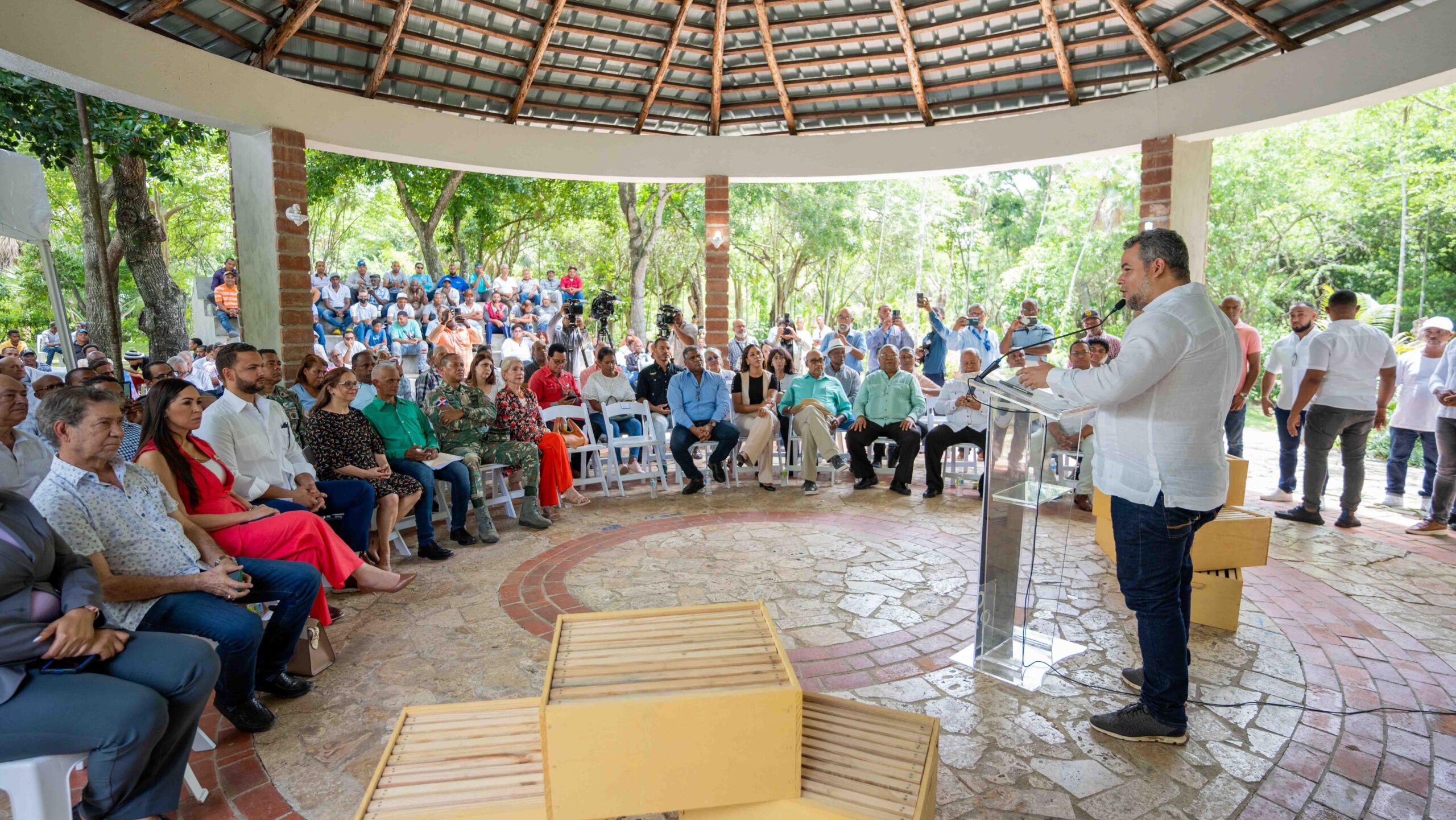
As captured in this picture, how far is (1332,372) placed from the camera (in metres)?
5.58

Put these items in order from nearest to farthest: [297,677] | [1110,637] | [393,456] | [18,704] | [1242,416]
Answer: [18,704] → [297,677] → [1110,637] → [393,456] → [1242,416]

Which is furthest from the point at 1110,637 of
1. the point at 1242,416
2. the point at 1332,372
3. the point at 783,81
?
the point at 783,81

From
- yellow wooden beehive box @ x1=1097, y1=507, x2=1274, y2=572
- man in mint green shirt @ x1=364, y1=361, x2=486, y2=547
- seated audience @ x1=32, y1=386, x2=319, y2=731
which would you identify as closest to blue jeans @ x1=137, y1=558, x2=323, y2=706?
seated audience @ x1=32, y1=386, x2=319, y2=731

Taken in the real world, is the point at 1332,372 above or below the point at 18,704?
above

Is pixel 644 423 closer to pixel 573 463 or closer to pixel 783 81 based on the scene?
pixel 573 463

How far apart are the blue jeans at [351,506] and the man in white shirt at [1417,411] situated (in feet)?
24.2

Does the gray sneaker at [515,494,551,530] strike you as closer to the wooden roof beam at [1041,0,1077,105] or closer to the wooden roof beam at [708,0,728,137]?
the wooden roof beam at [708,0,728,137]

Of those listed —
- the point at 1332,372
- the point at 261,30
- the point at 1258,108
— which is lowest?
the point at 1332,372

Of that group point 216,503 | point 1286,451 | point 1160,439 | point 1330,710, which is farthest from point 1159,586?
point 1286,451

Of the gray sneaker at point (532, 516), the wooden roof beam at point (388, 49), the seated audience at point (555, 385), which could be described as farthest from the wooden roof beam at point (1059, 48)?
the gray sneaker at point (532, 516)

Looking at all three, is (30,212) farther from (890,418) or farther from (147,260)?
(147,260)

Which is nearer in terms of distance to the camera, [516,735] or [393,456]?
[516,735]

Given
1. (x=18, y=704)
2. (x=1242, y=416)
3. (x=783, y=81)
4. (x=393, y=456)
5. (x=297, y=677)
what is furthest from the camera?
(x=783, y=81)

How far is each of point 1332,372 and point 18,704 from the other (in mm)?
7381
